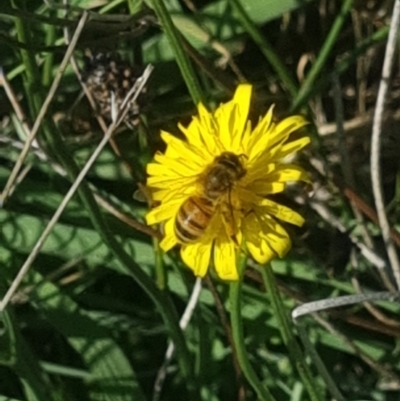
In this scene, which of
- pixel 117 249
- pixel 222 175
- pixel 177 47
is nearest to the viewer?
pixel 222 175

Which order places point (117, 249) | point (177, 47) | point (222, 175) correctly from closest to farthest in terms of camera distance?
point (222, 175) → point (177, 47) → point (117, 249)

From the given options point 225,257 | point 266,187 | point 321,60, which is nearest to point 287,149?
point 266,187

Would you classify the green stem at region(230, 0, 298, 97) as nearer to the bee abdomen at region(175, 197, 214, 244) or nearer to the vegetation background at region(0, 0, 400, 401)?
the vegetation background at region(0, 0, 400, 401)

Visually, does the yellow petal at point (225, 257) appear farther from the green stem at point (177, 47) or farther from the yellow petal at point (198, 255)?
the green stem at point (177, 47)

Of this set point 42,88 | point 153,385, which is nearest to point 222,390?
point 153,385

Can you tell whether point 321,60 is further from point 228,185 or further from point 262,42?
point 228,185

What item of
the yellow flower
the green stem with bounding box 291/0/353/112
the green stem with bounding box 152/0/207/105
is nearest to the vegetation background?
the green stem with bounding box 291/0/353/112
